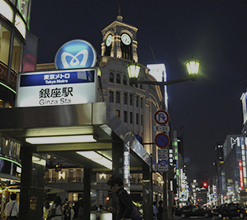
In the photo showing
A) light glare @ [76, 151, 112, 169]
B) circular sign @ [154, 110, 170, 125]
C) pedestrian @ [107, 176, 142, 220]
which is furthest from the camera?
circular sign @ [154, 110, 170, 125]

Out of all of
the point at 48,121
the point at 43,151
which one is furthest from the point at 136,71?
the point at 48,121

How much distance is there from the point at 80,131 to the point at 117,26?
2550 inches

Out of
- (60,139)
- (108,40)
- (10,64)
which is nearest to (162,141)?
(60,139)

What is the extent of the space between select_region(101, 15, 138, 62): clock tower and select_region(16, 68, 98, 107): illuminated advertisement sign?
60.4 m

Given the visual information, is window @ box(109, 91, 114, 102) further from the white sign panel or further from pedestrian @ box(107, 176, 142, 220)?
pedestrian @ box(107, 176, 142, 220)

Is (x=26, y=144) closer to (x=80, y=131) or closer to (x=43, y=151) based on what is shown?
(x=43, y=151)

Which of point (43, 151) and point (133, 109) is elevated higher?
point (133, 109)

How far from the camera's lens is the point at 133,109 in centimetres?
6581

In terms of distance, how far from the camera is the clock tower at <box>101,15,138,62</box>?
69.9 metres

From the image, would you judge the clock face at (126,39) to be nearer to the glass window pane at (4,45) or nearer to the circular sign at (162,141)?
the glass window pane at (4,45)

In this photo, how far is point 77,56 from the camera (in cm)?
1000

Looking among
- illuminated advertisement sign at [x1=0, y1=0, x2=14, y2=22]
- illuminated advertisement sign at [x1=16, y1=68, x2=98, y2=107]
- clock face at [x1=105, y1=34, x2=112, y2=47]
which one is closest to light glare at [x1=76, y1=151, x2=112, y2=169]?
illuminated advertisement sign at [x1=16, y1=68, x2=98, y2=107]

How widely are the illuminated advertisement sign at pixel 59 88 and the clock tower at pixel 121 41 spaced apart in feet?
198

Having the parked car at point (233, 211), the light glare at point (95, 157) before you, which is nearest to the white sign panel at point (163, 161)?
the light glare at point (95, 157)
